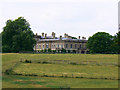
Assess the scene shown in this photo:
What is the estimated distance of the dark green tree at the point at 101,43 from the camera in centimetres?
14488

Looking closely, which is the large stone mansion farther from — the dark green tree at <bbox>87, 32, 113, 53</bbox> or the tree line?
the tree line

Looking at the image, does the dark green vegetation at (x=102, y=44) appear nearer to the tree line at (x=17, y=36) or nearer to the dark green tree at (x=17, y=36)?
the tree line at (x=17, y=36)

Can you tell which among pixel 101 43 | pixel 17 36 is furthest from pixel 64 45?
pixel 17 36

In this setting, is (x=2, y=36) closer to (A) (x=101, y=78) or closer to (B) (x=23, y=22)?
(B) (x=23, y=22)

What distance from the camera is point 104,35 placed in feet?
493

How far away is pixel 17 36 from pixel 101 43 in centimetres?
5152

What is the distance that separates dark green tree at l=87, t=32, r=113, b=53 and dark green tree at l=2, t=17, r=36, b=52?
1572 inches

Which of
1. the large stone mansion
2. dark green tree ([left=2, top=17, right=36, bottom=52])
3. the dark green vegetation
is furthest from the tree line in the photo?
the large stone mansion

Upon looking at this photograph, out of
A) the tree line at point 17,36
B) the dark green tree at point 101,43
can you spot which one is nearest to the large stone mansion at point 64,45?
the dark green tree at point 101,43

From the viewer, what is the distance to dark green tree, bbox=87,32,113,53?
144875 mm

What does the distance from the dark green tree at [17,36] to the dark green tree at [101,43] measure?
39.9m

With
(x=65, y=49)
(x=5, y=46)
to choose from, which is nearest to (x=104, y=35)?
(x=65, y=49)

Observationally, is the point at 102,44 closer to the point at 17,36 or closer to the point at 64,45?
the point at 64,45

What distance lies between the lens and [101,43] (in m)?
147
